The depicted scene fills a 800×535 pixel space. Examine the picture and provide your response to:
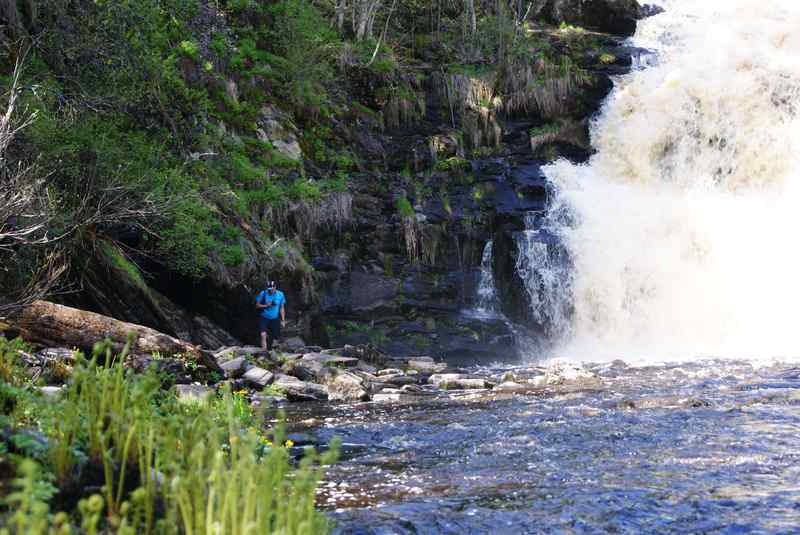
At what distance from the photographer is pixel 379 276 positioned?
66.7 ft

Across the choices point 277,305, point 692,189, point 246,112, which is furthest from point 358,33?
point 277,305

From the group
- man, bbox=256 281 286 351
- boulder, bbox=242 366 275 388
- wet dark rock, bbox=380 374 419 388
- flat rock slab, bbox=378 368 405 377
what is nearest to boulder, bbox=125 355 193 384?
boulder, bbox=242 366 275 388

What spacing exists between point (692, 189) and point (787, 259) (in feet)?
12.8

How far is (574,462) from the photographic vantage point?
676 centimetres

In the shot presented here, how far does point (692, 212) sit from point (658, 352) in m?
5.61

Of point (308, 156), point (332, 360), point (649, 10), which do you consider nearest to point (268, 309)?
point (332, 360)

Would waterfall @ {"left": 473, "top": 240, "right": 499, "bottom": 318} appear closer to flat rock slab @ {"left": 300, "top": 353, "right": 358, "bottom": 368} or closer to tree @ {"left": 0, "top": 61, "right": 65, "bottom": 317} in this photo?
flat rock slab @ {"left": 300, "top": 353, "right": 358, "bottom": 368}

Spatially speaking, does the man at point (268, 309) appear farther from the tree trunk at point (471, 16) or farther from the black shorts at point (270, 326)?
the tree trunk at point (471, 16)

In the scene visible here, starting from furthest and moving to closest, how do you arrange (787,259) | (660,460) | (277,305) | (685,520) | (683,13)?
(683,13) < (787,259) < (277,305) < (660,460) < (685,520)

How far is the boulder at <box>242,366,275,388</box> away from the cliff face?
3.07 meters

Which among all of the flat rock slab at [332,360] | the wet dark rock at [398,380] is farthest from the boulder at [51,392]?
the flat rock slab at [332,360]

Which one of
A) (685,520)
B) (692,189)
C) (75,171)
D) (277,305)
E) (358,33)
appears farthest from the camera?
(358,33)

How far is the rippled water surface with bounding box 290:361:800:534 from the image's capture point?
5102mm

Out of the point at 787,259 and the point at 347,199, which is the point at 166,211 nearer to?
the point at 347,199
